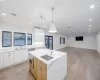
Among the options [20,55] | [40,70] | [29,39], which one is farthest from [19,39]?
[40,70]

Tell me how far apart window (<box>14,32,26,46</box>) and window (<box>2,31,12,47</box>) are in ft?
1.20

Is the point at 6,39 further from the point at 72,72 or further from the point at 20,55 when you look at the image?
the point at 72,72

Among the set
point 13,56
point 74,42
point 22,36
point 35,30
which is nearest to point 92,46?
point 74,42

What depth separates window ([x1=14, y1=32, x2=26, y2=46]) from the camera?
4.99 metres

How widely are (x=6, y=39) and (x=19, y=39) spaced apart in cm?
92

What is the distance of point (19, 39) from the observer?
523 centimetres

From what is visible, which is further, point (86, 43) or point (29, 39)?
point (86, 43)

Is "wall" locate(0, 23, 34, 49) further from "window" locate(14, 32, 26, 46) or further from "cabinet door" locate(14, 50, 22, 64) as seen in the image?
"cabinet door" locate(14, 50, 22, 64)

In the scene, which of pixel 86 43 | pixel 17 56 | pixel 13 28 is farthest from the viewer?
pixel 86 43

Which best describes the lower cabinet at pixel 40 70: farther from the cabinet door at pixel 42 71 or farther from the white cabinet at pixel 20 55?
the white cabinet at pixel 20 55

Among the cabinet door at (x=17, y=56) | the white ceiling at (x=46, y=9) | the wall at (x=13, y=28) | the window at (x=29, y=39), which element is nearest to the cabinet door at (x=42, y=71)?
the white ceiling at (x=46, y=9)

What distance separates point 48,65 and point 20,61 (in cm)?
342

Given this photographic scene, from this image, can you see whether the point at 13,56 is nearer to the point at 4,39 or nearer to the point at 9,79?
the point at 4,39

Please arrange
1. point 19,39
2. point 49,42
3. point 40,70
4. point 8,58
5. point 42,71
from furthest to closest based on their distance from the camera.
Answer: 1. point 49,42
2. point 19,39
3. point 8,58
4. point 40,70
5. point 42,71
